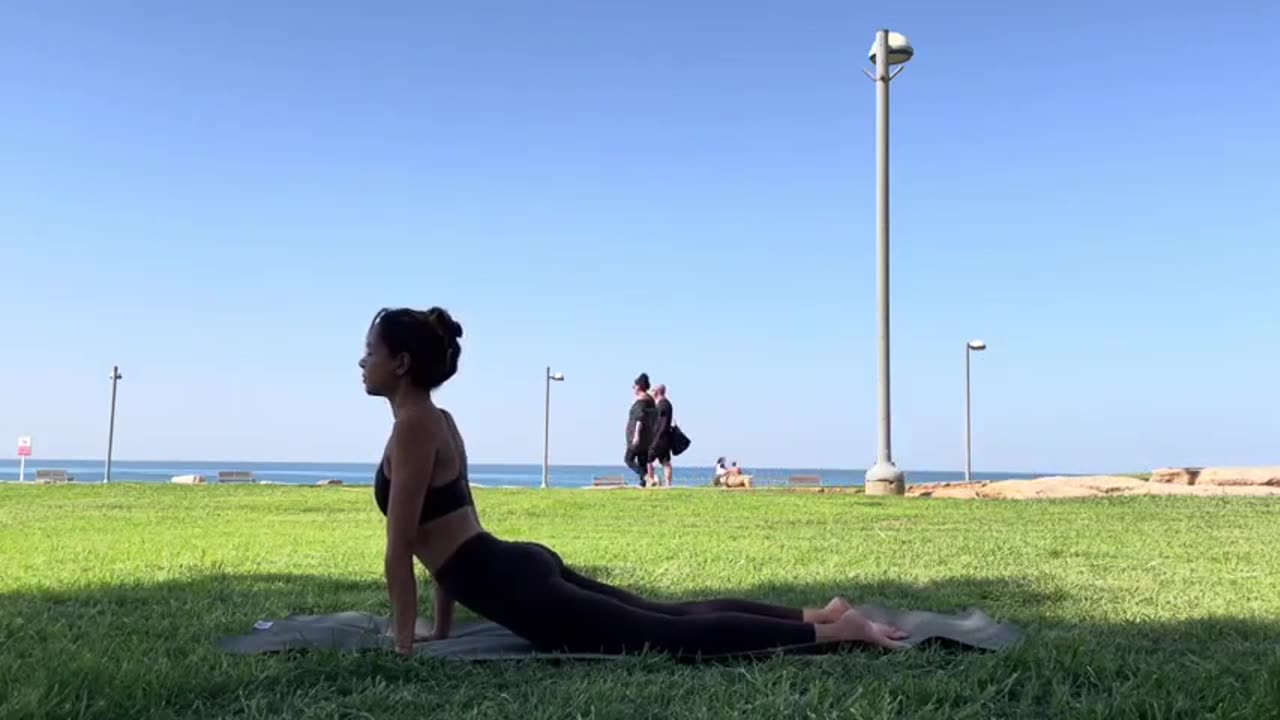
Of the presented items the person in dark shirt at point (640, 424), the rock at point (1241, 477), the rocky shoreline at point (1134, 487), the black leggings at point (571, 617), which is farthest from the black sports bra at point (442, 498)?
the rock at point (1241, 477)

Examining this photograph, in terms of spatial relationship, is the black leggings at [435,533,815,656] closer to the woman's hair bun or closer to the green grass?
the green grass

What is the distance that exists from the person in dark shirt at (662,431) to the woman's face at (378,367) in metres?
14.3

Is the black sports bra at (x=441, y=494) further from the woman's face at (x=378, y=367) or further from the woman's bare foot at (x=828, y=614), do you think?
the woman's bare foot at (x=828, y=614)

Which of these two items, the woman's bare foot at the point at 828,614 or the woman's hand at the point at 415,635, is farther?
the woman's bare foot at the point at 828,614

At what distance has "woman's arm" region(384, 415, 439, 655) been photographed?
373 cm

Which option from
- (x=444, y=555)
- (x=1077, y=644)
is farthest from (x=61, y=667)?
(x=1077, y=644)

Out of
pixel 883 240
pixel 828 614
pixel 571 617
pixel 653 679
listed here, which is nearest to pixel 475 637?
pixel 571 617

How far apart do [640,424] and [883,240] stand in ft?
16.8

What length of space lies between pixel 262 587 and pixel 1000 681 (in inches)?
160

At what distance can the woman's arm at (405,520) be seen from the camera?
3727 mm

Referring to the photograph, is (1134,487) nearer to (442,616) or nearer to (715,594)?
(715,594)

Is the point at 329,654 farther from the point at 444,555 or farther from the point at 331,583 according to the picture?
the point at 331,583

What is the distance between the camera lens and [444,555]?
12.6 feet

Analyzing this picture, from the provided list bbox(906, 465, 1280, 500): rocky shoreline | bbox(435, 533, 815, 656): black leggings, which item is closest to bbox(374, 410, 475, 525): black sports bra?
bbox(435, 533, 815, 656): black leggings
